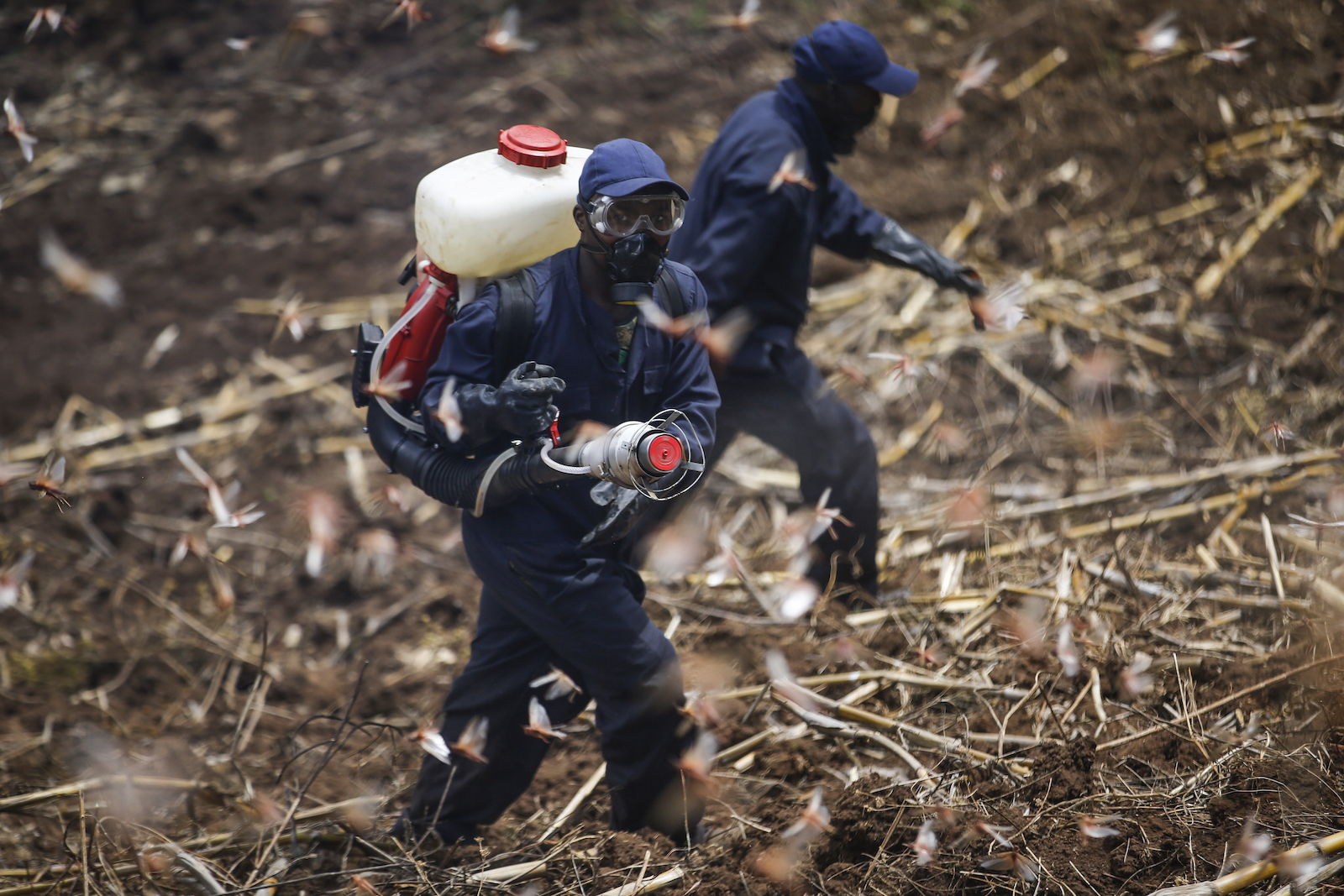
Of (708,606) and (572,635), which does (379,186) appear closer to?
(708,606)

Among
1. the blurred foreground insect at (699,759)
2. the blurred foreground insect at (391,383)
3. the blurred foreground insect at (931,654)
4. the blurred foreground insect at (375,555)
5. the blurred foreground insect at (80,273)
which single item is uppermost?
→ the blurred foreground insect at (391,383)

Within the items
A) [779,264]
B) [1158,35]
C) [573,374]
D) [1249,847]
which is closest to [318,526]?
[779,264]

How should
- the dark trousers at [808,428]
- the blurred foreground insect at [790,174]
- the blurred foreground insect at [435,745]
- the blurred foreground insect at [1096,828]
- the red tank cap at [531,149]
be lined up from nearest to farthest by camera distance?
1. the red tank cap at [531,149]
2. the blurred foreground insect at [1096,828]
3. the blurred foreground insect at [435,745]
4. the blurred foreground insect at [790,174]
5. the dark trousers at [808,428]

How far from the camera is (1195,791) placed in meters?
3.00

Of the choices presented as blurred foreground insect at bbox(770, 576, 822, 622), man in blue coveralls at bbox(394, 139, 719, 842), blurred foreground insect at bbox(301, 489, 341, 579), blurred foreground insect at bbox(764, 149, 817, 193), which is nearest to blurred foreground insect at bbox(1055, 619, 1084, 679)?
blurred foreground insect at bbox(770, 576, 822, 622)

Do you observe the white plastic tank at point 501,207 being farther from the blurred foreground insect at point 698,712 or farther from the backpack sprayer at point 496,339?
the blurred foreground insect at point 698,712

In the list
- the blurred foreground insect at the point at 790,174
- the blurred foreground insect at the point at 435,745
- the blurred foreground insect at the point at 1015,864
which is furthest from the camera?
the blurred foreground insect at the point at 790,174

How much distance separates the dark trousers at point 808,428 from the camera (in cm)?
390

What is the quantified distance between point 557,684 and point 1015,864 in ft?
4.45

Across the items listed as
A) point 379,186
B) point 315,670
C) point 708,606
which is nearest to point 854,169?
point 379,186

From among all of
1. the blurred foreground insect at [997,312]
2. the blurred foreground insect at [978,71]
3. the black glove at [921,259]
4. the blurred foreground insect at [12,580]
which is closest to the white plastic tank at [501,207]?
the black glove at [921,259]

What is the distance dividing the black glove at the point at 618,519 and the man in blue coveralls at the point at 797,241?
1150 mm

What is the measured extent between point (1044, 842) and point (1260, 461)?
2447mm

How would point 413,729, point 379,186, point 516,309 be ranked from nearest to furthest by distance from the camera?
point 516,309 → point 413,729 → point 379,186
